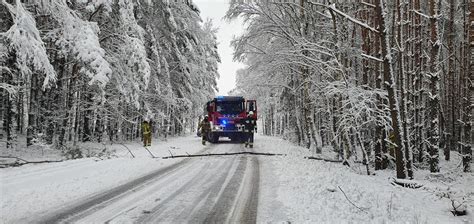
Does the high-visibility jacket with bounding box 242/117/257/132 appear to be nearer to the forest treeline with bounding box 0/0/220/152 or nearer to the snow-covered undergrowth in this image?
the forest treeline with bounding box 0/0/220/152

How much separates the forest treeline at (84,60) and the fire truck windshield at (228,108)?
10.9ft

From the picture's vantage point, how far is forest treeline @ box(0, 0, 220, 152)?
38.7 feet

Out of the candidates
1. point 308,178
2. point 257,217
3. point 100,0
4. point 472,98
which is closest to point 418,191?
point 308,178

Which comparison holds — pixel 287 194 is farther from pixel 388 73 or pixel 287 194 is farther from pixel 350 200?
pixel 388 73

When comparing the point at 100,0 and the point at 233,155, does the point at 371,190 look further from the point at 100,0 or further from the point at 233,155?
the point at 100,0

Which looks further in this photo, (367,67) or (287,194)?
(367,67)

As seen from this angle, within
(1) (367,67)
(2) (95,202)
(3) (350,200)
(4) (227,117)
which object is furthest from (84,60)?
(4) (227,117)

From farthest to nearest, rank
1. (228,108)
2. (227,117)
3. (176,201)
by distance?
(228,108) < (227,117) < (176,201)

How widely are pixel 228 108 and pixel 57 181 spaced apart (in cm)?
1648

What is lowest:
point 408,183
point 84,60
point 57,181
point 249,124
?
point 408,183

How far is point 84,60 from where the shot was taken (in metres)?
13.8

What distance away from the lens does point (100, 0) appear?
595 inches

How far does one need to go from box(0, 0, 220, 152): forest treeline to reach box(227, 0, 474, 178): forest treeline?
5.44 meters

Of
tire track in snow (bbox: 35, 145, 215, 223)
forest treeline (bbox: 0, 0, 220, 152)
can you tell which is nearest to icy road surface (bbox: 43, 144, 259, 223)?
tire track in snow (bbox: 35, 145, 215, 223)
